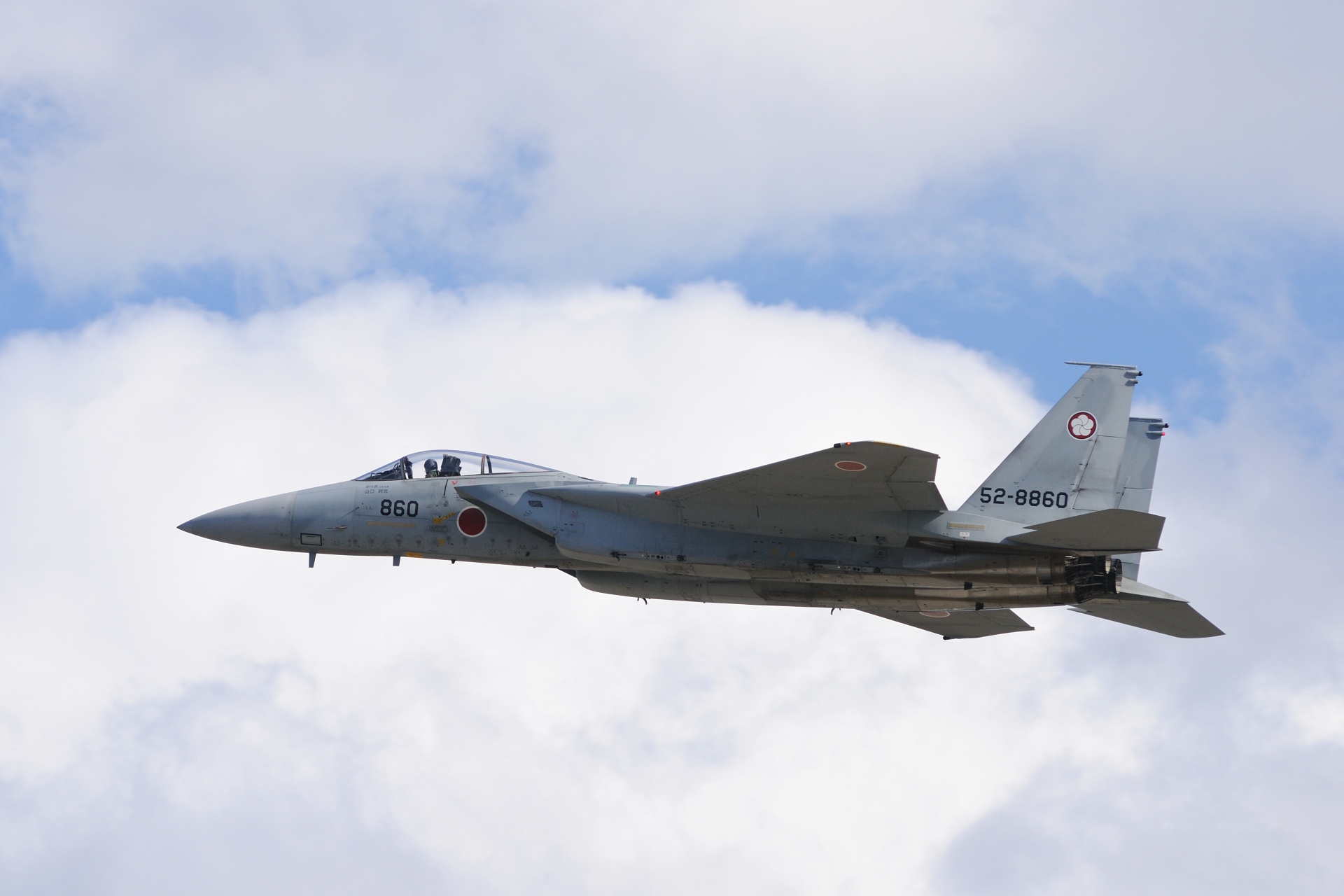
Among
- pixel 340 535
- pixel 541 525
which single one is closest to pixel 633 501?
pixel 541 525

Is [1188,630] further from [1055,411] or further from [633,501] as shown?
[633,501]

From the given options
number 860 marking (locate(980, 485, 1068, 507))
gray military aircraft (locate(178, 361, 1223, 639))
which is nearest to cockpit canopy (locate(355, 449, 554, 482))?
gray military aircraft (locate(178, 361, 1223, 639))

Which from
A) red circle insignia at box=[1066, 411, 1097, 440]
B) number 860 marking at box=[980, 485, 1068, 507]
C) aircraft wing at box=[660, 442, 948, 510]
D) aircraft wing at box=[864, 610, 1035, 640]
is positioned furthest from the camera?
aircraft wing at box=[864, 610, 1035, 640]

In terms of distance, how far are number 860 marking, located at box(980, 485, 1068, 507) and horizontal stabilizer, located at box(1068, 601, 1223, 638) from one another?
182cm

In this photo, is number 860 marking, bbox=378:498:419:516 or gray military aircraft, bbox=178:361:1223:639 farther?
number 860 marking, bbox=378:498:419:516

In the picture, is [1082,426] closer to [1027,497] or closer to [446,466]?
[1027,497]

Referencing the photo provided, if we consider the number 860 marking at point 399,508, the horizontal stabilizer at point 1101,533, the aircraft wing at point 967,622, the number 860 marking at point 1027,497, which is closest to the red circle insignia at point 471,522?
the number 860 marking at point 399,508

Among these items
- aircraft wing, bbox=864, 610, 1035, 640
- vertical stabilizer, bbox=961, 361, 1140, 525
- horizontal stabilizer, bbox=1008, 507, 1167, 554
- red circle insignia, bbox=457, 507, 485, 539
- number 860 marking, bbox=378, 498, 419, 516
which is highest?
vertical stabilizer, bbox=961, 361, 1140, 525

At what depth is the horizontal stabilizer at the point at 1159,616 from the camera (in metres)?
24.7

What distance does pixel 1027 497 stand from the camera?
79.9ft

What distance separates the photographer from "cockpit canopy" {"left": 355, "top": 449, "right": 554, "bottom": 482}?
2436 cm

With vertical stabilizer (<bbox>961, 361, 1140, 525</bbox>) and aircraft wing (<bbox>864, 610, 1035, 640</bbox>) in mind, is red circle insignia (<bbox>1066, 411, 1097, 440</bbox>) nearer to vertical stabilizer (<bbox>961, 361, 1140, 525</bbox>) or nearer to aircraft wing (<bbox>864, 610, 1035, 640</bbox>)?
vertical stabilizer (<bbox>961, 361, 1140, 525</bbox>)

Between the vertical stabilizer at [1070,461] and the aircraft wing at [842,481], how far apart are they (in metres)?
2.58

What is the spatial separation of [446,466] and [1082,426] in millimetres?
11180
